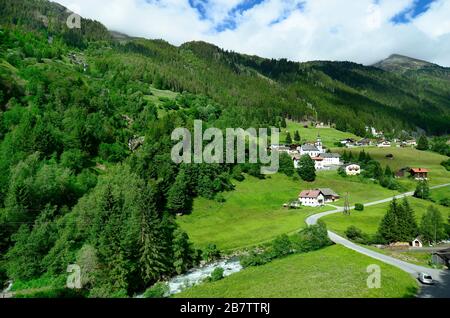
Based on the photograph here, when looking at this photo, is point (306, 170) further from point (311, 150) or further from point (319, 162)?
point (311, 150)

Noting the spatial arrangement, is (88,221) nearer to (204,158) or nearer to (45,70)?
(204,158)

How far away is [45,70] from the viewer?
124 m

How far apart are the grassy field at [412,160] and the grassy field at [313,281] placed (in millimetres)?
87839

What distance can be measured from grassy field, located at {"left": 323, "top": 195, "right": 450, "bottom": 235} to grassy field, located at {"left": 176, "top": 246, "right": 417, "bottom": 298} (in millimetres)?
21516

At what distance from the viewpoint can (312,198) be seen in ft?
331

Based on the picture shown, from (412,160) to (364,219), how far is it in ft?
323

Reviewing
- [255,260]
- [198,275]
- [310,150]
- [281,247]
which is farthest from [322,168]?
[198,275]

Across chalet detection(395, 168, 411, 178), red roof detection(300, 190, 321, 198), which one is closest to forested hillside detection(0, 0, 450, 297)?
red roof detection(300, 190, 321, 198)

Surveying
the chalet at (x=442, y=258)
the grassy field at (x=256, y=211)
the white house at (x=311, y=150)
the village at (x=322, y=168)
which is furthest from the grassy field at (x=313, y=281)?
the white house at (x=311, y=150)

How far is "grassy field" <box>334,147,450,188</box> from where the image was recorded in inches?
5295

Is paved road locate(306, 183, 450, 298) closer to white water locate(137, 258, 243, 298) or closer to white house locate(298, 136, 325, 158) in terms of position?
white water locate(137, 258, 243, 298)

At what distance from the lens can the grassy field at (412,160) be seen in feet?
441

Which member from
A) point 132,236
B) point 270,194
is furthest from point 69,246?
point 270,194
